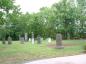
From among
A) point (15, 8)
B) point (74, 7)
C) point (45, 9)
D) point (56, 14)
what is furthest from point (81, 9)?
point (15, 8)

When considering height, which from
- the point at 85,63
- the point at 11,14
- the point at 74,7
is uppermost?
the point at 74,7

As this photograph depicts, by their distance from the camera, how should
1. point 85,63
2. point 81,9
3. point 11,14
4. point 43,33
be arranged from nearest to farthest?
point 85,63 < point 11,14 < point 81,9 < point 43,33

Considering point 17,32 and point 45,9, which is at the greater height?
point 45,9

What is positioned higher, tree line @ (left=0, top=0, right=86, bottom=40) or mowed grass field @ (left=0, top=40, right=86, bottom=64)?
tree line @ (left=0, top=0, right=86, bottom=40)

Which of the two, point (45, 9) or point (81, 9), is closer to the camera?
point (81, 9)

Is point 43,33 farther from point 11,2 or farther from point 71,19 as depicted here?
point 11,2

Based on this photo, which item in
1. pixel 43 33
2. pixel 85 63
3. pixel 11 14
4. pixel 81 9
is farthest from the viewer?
pixel 43 33

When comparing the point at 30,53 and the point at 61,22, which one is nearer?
the point at 30,53

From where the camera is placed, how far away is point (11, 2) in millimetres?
21766

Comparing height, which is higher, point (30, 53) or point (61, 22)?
point (61, 22)

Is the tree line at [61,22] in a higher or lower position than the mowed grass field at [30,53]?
higher

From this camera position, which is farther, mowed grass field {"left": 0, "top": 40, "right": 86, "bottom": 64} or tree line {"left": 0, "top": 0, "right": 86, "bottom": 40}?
tree line {"left": 0, "top": 0, "right": 86, "bottom": 40}

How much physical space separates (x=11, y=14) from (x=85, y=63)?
34.6 ft

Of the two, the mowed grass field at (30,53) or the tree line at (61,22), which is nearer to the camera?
the mowed grass field at (30,53)
